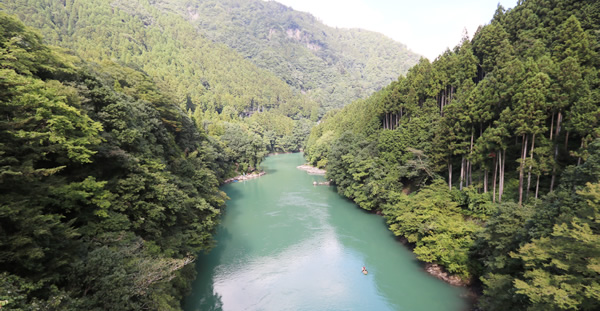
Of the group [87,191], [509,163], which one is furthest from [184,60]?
[509,163]

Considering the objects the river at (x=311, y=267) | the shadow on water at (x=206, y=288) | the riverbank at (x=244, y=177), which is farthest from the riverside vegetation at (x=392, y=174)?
the riverbank at (x=244, y=177)

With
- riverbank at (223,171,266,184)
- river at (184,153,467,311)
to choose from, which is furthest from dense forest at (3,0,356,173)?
river at (184,153,467,311)

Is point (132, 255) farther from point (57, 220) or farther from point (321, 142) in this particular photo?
point (321, 142)

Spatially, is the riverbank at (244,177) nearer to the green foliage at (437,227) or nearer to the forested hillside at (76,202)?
the forested hillside at (76,202)

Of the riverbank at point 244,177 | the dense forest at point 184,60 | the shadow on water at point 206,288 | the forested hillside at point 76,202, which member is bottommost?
the shadow on water at point 206,288

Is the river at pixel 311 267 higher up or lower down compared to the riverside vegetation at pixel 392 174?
lower down

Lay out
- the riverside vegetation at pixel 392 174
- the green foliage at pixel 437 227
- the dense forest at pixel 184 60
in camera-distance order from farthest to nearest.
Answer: the dense forest at pixel 184 60, the green foliage at pixel 437 227, the riverside vegetation at pixel 392 174

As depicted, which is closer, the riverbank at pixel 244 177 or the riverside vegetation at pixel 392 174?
the riverside vegetation at pixel 392 174
